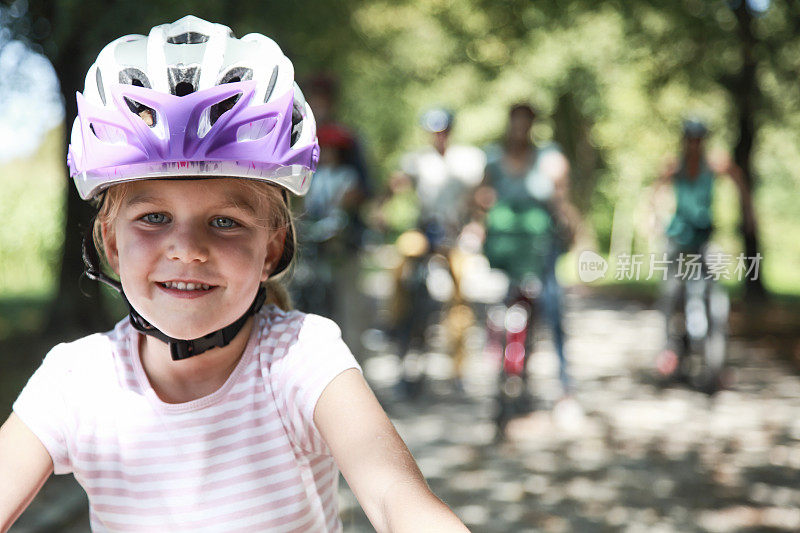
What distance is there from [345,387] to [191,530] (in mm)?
458

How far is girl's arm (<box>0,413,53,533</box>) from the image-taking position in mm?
1769

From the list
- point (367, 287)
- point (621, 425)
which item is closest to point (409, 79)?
point (367, 287)

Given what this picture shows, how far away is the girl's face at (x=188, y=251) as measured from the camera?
1.80 metres

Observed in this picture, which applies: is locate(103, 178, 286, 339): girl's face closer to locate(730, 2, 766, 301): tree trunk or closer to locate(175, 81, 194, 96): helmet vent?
locate(175, 81, 194, 96): helmet vent

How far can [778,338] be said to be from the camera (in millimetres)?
11625

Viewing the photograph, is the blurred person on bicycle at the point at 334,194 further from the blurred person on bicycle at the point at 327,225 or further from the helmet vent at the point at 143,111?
the helmet vent at the point at 143,111

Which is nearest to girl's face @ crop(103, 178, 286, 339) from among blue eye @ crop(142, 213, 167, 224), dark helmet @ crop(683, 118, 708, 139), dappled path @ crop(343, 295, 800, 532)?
blue eye @ crop(142, 213, 167, 224)

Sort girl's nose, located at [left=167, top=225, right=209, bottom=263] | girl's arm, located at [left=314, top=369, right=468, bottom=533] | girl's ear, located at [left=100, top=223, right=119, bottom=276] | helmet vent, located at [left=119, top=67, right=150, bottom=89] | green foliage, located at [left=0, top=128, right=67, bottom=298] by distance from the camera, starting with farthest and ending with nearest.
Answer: green foliage, located at [left=0, top=128, right=67, bottom=298] → girl's ear, located at [left=100, top=223, right=119, bottom=276] → helmet vent, located at [left=119, top=67, right=150, bottom=89] → girl's nose, located at [left=167, top=225, right=209, bottom=263] → girl's arm, located at [left=314, top=369, right=468, bottom=533]

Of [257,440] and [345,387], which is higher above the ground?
[345,387]

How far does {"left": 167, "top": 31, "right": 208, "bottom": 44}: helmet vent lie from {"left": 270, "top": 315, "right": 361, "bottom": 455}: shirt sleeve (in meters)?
0.71

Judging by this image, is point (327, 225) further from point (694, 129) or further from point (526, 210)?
point (694, 129)

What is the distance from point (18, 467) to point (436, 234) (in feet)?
20.3

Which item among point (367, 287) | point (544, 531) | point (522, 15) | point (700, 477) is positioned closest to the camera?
point (544, 531)

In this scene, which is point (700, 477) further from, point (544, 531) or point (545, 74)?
point (545, 74)
